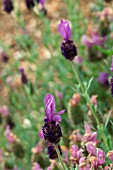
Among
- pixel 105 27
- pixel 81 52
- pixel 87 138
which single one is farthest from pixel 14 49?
pixel 87 138

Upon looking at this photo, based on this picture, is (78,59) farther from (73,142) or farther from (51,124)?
(51,124)

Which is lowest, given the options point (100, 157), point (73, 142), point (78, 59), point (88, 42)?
point (100, 157)

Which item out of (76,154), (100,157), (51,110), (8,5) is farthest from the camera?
(8,5)

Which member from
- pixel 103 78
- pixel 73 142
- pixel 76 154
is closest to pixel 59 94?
pixel 103 78

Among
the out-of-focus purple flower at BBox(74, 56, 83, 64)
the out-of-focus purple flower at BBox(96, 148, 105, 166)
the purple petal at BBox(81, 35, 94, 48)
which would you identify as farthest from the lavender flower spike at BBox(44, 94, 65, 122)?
the out-of-focus purple flower at BBox(74, 56, 83, 64)

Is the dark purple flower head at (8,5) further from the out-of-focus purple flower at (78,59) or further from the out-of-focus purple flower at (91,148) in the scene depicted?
the out-of-focus purple flower at (91,148)

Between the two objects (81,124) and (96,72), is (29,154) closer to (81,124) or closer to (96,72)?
(81,124)

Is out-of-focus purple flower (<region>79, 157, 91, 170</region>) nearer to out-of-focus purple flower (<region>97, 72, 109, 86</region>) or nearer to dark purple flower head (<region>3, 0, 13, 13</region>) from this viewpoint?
out-of-focus purple flower (<region>97, 72, 109, 86</region>)

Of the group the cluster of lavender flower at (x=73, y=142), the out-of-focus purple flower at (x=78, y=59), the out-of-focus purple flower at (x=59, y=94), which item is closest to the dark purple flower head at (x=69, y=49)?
the cluster of lavender flower at (x=73, y=142)

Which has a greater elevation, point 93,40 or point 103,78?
point 93,40

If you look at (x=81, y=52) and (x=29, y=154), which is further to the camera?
(x=81, y=52)

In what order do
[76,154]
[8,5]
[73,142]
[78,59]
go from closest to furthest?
[76,154]
[73,142]
[8,5]
[78,59]
